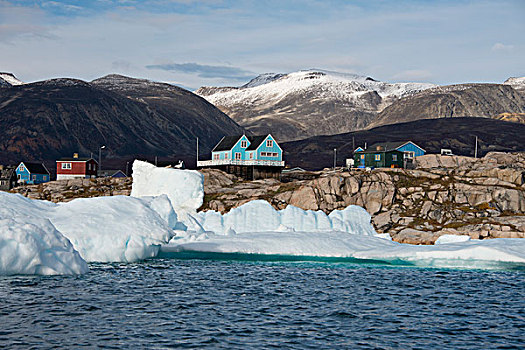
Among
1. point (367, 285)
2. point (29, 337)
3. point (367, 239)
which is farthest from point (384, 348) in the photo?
point (367, 239)

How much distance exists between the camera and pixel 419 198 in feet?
234

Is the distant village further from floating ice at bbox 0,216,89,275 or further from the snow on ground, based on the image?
floating ice at bbox 0,216,89,275

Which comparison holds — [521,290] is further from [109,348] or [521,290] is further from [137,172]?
[137,172]

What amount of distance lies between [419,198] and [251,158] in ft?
140

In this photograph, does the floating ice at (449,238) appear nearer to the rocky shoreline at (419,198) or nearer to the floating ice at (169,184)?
the rocky shoreline at (419,198)

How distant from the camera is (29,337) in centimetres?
1845

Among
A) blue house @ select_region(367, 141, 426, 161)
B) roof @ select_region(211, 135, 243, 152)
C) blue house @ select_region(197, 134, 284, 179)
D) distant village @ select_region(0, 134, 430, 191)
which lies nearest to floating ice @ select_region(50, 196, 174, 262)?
blue house @ select_region(197, 134, 284, 179)

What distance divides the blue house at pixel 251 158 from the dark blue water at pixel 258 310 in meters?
68.8

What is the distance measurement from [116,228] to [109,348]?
64.5ft

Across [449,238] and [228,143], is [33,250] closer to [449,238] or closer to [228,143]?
[449,238]

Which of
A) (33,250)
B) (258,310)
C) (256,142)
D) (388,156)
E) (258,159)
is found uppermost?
(256,142)

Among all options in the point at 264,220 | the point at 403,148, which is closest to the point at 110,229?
the point at 264,220

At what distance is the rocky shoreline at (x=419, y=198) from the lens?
6419cm

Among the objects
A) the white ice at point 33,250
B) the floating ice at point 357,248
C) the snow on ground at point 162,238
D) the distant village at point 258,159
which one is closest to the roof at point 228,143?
the distant village at point 258,159
